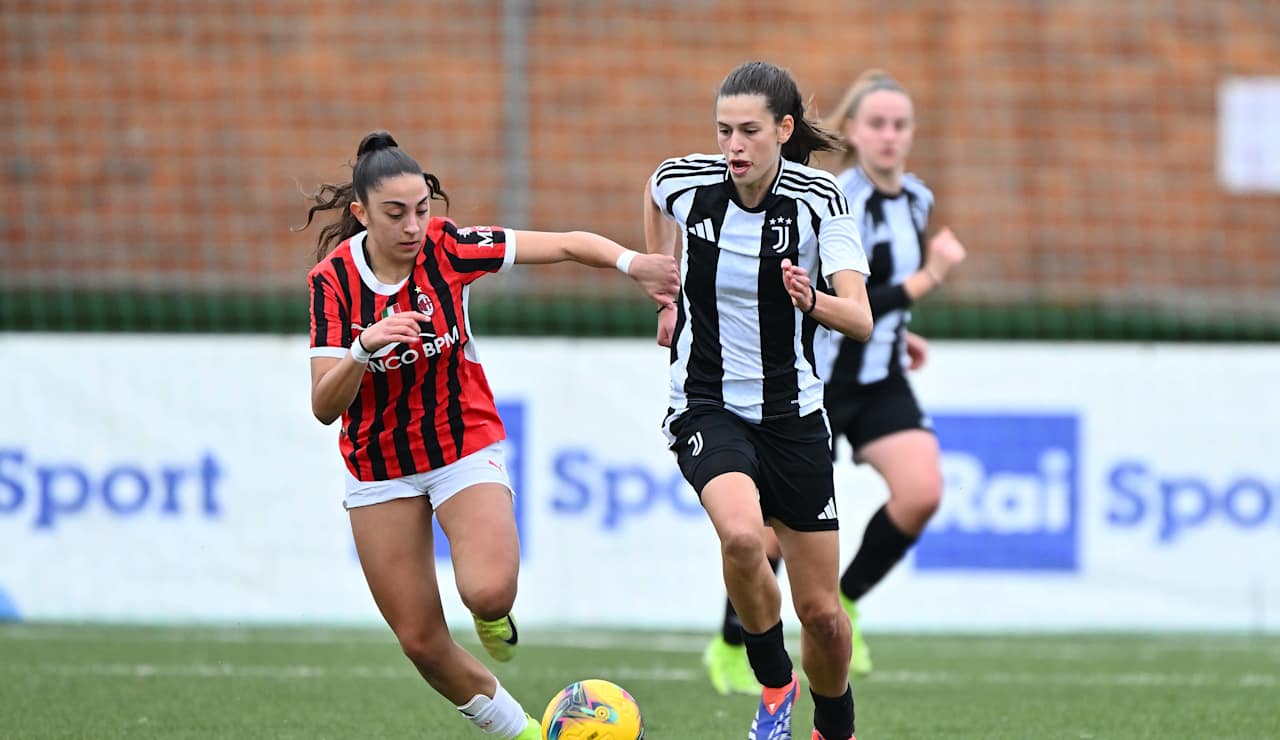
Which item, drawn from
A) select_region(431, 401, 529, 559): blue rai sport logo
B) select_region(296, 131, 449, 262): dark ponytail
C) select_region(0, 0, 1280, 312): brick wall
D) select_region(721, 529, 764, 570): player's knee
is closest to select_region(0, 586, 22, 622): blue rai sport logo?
select_region(431, 401, 529, 559): blue rai sport logo

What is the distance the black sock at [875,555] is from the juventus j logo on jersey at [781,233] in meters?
2.20

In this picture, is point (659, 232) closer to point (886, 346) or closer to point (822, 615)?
point (822, 615)

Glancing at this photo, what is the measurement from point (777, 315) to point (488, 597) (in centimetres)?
111

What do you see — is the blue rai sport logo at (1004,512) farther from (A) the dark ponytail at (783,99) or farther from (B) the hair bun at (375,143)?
(B) the hair bun at (375,143)

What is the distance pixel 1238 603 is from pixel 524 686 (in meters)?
3.86

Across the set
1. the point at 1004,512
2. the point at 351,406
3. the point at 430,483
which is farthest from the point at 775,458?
the point at 1004,512

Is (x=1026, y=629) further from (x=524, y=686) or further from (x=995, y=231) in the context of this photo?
(x=995, y=231)

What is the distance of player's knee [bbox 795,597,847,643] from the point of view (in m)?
4.99

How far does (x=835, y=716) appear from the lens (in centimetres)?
513

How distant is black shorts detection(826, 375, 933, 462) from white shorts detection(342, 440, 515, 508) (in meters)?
2.18

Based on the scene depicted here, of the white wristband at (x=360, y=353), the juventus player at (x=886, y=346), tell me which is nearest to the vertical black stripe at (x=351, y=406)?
the white wristband at (x=360, y=353)

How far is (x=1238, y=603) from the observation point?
901 centimetres

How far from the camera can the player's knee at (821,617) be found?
4988 millimetres

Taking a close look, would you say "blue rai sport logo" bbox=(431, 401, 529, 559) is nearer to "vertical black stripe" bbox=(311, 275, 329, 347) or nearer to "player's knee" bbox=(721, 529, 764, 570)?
"vertical black stripe" bbox=(311, 275, 329, 347)
